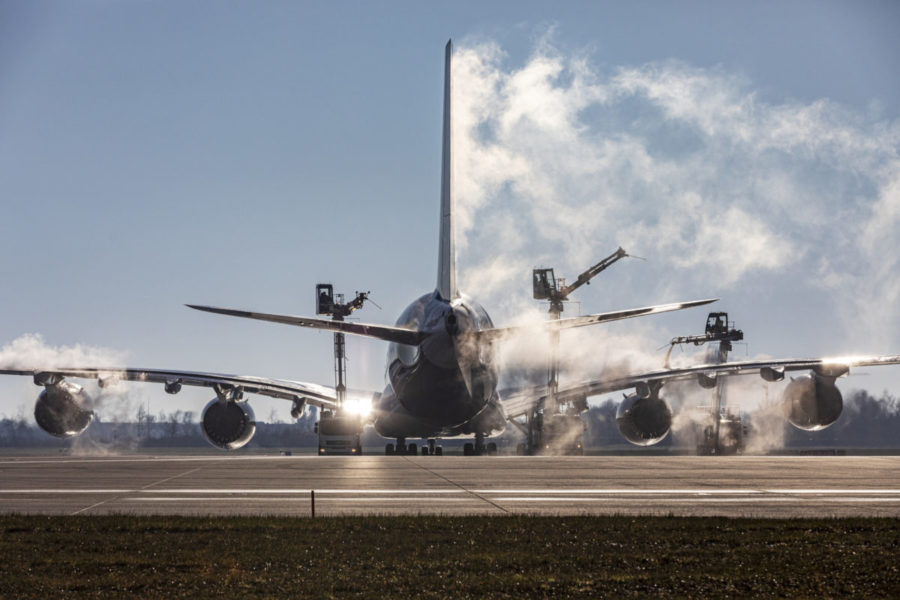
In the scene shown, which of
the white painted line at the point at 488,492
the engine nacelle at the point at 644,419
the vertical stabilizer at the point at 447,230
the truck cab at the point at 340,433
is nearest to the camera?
the white painted line at the point at 488,492

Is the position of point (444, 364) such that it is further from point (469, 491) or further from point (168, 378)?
point (168, 378)

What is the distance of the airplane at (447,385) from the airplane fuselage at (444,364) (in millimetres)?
49

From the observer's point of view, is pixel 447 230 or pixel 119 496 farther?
pixel 447 230

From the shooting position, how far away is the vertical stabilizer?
3344 centimetres

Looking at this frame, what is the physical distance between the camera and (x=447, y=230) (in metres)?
34.6

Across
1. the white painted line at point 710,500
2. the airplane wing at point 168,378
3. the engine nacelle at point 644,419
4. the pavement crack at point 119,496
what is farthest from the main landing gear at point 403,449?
the white painted line at point 710,500

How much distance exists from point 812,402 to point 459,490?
27278 millimetres

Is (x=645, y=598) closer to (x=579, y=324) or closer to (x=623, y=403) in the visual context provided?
(x=579, y=324)

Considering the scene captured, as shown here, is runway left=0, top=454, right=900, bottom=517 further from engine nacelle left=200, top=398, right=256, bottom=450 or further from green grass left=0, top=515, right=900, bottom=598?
engine nacelle left=200, top=398, right=256, bottom=450

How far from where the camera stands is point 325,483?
70.2 ft

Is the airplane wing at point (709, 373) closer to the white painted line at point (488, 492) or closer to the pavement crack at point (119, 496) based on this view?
the white painted line at point (488, 492)

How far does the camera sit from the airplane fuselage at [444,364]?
105 ft

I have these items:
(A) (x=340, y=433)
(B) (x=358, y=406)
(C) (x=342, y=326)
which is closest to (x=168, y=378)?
(A) (x=340, y=433)

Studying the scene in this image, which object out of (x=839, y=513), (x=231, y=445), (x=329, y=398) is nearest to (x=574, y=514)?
(x=839, y=513)
